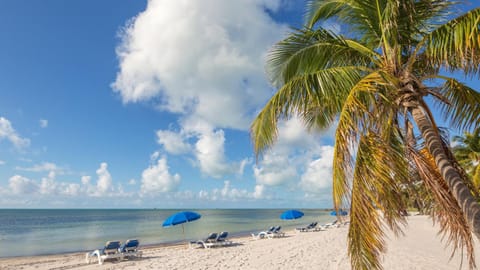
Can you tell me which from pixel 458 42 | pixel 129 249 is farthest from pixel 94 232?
pixel 458 42

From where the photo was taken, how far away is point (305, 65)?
4316 millimetres

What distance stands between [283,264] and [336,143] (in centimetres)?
731

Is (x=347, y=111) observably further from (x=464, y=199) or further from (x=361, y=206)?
(x=464, y=199)

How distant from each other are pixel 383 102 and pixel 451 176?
961mm

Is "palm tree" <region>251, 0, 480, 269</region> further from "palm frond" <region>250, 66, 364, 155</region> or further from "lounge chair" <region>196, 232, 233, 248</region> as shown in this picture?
"lounge chair" <region>196, 232, 233, 248</region>

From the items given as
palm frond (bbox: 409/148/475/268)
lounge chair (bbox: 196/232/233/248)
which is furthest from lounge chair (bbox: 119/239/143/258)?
palm frond (bbox: 409/148/475/268)

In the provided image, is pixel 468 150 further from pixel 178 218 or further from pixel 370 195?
pixel 370 195

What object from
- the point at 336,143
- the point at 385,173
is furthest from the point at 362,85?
Answer: the point at 385,173

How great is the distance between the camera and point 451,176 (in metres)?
2.67

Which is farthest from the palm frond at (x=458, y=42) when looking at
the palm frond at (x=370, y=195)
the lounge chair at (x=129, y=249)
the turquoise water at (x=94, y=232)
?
the turquoise water at (x=94, y=232)

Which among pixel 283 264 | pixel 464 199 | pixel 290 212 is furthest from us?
pixel 290 212

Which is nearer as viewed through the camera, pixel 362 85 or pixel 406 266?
pixel 362 85

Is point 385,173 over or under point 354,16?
under

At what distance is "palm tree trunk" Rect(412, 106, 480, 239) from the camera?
238 cm
